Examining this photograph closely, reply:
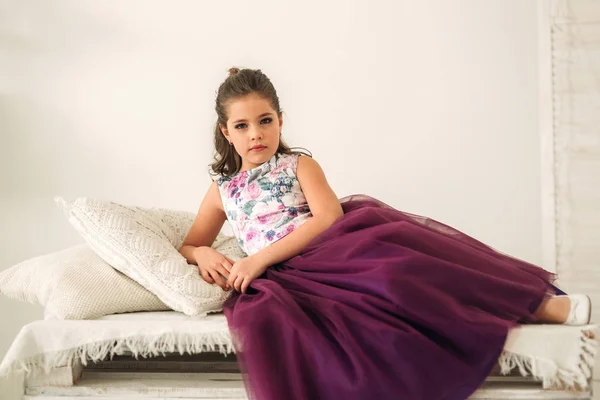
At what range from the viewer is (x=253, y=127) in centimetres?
177

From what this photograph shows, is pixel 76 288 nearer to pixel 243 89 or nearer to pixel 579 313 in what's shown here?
pixel 243 89

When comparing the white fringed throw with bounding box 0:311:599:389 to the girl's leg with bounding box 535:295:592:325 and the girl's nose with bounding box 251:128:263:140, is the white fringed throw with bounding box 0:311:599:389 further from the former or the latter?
the girl's nose with bounding box 251:128:263:140

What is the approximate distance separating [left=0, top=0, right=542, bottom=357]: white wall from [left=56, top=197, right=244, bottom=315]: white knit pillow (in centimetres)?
139

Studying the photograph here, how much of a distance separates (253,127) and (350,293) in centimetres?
59

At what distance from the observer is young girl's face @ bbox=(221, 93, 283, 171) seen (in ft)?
5.80

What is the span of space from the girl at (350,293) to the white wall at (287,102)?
4.08 feet

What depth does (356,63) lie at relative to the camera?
3.01m

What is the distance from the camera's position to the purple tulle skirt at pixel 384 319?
1.24 metres

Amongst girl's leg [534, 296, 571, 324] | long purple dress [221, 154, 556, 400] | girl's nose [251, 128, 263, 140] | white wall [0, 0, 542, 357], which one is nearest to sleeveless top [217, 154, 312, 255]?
girl's nose [251, 128, 263, 140]

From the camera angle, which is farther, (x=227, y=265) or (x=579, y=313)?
(x=227, y=265)

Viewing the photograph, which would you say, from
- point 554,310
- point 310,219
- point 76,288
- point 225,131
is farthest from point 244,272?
point 554,310

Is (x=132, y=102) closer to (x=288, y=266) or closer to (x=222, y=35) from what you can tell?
(x=222, y=35)

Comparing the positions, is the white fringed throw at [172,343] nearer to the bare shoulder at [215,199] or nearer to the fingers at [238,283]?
the fingers at [238,283]

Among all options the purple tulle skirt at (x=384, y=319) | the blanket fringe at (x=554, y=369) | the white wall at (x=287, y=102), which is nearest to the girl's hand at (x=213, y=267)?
the purple tulle skirt at (x=384, y=319)
